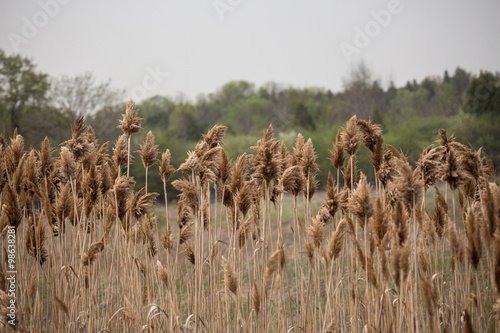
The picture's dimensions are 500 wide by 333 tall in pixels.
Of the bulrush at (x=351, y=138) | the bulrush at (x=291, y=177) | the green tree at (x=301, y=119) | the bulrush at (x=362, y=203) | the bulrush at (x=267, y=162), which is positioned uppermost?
the green tree at (x=301, y=119)

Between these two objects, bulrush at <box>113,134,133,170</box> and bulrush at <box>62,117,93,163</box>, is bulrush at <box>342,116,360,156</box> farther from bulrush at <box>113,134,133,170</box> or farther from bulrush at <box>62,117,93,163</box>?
bulrush at <box>62,117,93,163</box>

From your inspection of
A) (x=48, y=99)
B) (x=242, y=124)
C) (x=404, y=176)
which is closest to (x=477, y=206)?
(x=404, y=176)

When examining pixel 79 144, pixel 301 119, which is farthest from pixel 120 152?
pixel 301 119

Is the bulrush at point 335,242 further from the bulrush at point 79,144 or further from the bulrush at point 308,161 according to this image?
the bulrush at point 79,144

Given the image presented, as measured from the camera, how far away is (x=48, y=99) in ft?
91.7

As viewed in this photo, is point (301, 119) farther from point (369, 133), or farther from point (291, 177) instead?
point (291, 177)

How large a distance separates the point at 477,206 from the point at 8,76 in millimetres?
29533

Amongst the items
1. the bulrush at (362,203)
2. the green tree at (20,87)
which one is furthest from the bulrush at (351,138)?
the green tree at (20,87)

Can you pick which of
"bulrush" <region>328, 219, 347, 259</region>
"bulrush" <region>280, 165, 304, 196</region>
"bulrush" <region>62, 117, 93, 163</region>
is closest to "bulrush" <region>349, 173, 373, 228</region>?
"bulrush" <region>328, 219, 347, 259</region>

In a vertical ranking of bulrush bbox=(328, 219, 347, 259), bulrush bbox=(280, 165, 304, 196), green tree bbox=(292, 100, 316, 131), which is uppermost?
green tree bbox=(292, 100, 316, 131)

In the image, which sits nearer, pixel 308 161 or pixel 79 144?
pixel 308 161

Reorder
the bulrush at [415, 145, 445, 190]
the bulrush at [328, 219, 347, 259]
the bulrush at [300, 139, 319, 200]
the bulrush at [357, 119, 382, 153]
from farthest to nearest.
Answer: the bulrush at [300, 139, 319, 200], the bulrush at [357, 119, 382, 153], the bulrush at [415, 145, 445, 190], the bulrush at [328, 219, 347, 259]

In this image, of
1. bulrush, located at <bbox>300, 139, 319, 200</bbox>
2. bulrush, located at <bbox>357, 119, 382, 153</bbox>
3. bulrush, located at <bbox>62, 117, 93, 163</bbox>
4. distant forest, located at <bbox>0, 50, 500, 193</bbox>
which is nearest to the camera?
bulrush, located at <bbox>357, 119, 382, 153</bbox>

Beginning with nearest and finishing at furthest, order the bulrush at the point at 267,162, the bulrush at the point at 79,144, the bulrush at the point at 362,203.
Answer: the bulrush at the point at 362,203
the bulrush at the point at 267,162
the bulrush at the point at 79,144
